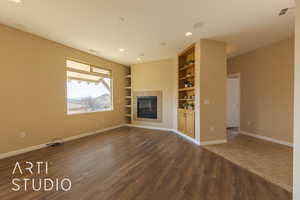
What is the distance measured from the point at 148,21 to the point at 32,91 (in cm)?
336

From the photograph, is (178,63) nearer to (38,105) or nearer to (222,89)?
(222,89)

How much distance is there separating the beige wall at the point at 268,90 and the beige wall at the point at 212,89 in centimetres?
158

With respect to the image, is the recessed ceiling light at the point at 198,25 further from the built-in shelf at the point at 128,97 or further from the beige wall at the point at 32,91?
the built-in shelf at the point at 128,97

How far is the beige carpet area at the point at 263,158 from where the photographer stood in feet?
6.90

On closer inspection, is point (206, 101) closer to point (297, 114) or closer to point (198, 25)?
point (198, 25)

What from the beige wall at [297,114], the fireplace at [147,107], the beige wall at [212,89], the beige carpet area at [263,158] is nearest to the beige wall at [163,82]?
the fireplace at [147,107]

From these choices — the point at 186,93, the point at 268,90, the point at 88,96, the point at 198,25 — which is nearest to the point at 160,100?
the point at 186,93

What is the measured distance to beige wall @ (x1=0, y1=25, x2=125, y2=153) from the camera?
2877mm

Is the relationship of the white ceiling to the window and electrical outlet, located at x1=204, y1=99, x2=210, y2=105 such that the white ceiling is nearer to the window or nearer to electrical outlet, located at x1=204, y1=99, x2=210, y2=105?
the window

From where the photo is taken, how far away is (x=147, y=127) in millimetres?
5832

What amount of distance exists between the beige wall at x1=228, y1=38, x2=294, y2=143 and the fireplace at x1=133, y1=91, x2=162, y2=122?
3240 mm

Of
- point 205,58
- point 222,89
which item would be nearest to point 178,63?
point 205,58

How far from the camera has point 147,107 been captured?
231 inches

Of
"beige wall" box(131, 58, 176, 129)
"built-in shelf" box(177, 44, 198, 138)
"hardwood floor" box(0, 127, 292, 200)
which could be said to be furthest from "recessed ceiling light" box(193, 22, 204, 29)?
"hardwood floor" box(0, 127, 292, 200)
